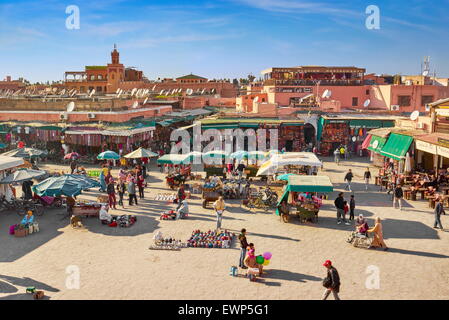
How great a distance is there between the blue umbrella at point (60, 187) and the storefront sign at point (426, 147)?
14.9 metres

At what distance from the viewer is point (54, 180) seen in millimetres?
14945

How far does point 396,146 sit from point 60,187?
16.5 meters

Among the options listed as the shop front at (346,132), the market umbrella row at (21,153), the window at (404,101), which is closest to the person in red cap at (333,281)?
the market umbrella row at (21,153)

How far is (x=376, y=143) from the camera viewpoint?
80.6 feet

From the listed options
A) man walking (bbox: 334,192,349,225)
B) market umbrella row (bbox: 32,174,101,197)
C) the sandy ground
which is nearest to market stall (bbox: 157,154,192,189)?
the sandy ground

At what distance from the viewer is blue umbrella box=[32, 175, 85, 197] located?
566 inches

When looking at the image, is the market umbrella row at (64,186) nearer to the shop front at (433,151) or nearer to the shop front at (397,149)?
the shop front at (433,151)

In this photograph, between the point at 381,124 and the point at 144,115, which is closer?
the point at 381,124

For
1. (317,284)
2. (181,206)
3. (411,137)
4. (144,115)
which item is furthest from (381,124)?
(317,284)

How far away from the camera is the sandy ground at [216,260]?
932 centimetres

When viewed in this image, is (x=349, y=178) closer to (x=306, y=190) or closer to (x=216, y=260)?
(x=306, y=190)

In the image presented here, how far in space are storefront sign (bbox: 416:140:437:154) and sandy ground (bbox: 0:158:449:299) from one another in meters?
4.57
